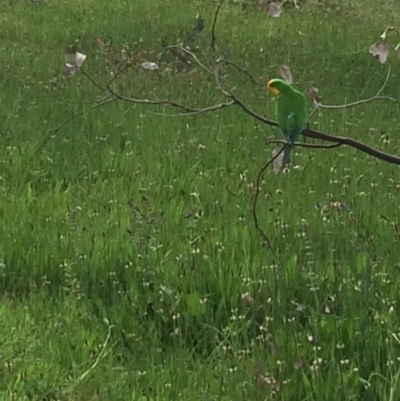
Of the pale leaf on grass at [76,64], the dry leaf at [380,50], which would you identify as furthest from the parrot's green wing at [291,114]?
the pale leaf on grass at [76,64]

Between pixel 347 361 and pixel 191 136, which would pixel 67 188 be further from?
pixel 347 361

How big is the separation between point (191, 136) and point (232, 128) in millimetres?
367

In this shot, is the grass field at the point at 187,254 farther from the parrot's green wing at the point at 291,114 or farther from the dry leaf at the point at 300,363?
the parrot's green wing at the point at 291,114

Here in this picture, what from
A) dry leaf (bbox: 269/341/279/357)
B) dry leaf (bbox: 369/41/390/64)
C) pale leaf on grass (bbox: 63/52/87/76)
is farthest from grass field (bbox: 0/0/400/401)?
dry leaf (bbox: 369/41/390/64)

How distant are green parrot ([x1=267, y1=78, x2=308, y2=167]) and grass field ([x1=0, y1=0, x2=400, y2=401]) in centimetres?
68

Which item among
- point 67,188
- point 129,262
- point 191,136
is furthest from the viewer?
point 191,136

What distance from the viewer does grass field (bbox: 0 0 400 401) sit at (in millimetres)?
2775

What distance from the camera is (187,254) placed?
11.7 ft

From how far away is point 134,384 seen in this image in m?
2.77

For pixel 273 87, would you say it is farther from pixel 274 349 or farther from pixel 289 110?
pixel 274 349

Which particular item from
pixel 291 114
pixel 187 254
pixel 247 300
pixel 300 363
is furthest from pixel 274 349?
pixel 187 254

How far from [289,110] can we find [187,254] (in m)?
1.16

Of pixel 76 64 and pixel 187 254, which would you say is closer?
pixel 76 64

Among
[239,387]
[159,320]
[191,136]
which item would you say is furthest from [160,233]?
[191,136]
